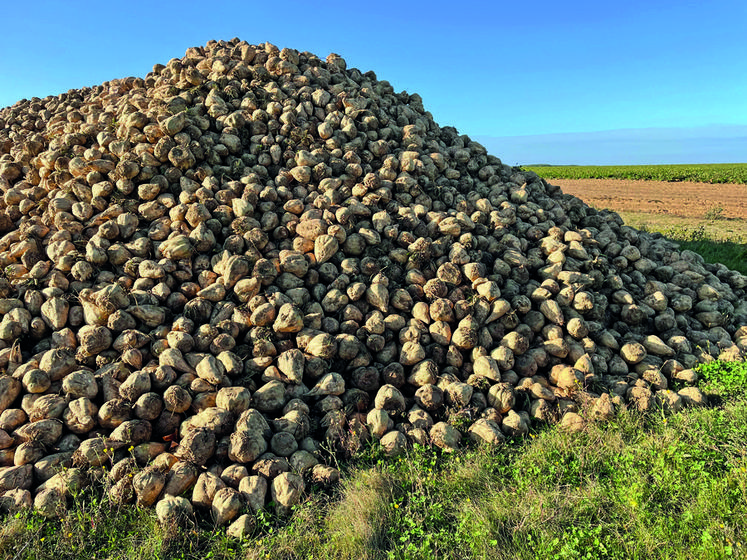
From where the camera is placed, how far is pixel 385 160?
574 centimetres

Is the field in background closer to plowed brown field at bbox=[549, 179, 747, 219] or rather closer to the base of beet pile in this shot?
plowed brown field at bbox=[549, 179, 747, 219]

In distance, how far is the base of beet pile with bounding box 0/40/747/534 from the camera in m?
3.50

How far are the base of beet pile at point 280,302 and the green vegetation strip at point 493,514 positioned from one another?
165mm

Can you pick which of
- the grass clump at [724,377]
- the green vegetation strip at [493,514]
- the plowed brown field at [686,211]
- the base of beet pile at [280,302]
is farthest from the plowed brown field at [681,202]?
the green vegetation strip at [493,514]

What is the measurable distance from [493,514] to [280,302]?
2446 mm

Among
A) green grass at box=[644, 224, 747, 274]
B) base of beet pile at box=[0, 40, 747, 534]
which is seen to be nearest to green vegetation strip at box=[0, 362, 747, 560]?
base of beet pile at box=[0, 40, 747, 534]

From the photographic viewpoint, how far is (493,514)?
2998 millimetres

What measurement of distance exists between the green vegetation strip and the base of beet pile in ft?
0.54

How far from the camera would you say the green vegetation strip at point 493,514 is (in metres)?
2.79

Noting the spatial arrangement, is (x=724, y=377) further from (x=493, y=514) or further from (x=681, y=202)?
(x=681, y=202)

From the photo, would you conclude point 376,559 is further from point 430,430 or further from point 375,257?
point 375,257

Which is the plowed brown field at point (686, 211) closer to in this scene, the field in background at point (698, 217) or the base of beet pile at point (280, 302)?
the field in background at point (698, 217)

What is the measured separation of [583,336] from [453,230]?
1741mm

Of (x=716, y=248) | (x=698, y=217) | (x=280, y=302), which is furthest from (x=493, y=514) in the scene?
(x=698, y=217)
